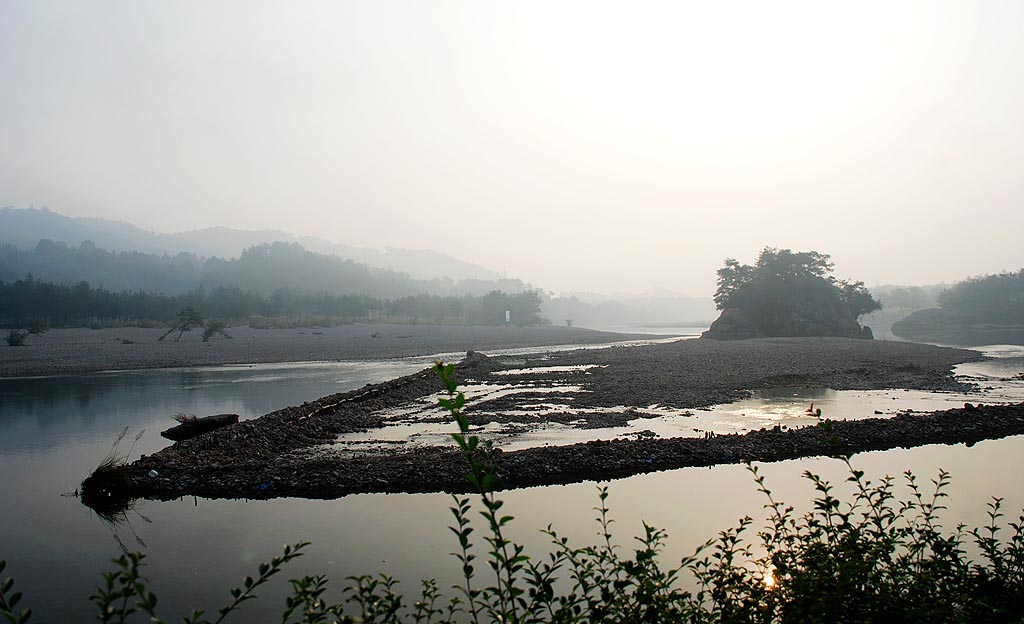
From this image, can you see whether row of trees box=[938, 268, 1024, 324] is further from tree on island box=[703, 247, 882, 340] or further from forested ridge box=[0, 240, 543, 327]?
forested ridge box=[0, 240, 543, 327]

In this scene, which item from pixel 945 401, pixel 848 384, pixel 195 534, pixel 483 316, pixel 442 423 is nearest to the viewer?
pixel 195 534

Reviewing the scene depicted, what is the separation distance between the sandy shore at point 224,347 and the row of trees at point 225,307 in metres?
8.96

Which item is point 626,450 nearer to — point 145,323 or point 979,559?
point 979,559

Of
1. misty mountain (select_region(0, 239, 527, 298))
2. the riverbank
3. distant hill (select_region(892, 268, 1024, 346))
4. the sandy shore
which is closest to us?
the riverbank

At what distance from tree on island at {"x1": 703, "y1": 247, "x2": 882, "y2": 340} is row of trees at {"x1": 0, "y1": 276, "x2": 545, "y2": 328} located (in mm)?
46304

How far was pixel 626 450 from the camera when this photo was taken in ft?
39.0

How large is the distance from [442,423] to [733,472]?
8.66 m

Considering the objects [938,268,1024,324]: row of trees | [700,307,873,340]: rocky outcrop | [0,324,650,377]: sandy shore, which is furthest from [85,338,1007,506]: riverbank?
[938,268,1024,324]: row of trees

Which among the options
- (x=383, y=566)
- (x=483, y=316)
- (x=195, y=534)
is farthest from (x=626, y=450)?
(x=483, y=316)

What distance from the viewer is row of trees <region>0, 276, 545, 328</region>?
70.9 meters

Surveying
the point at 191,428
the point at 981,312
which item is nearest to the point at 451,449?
the point at 191,428

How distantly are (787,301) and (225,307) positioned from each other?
238ft

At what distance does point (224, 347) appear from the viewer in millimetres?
47562

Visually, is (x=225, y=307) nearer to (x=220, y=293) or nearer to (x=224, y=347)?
(x=220, y=293)
